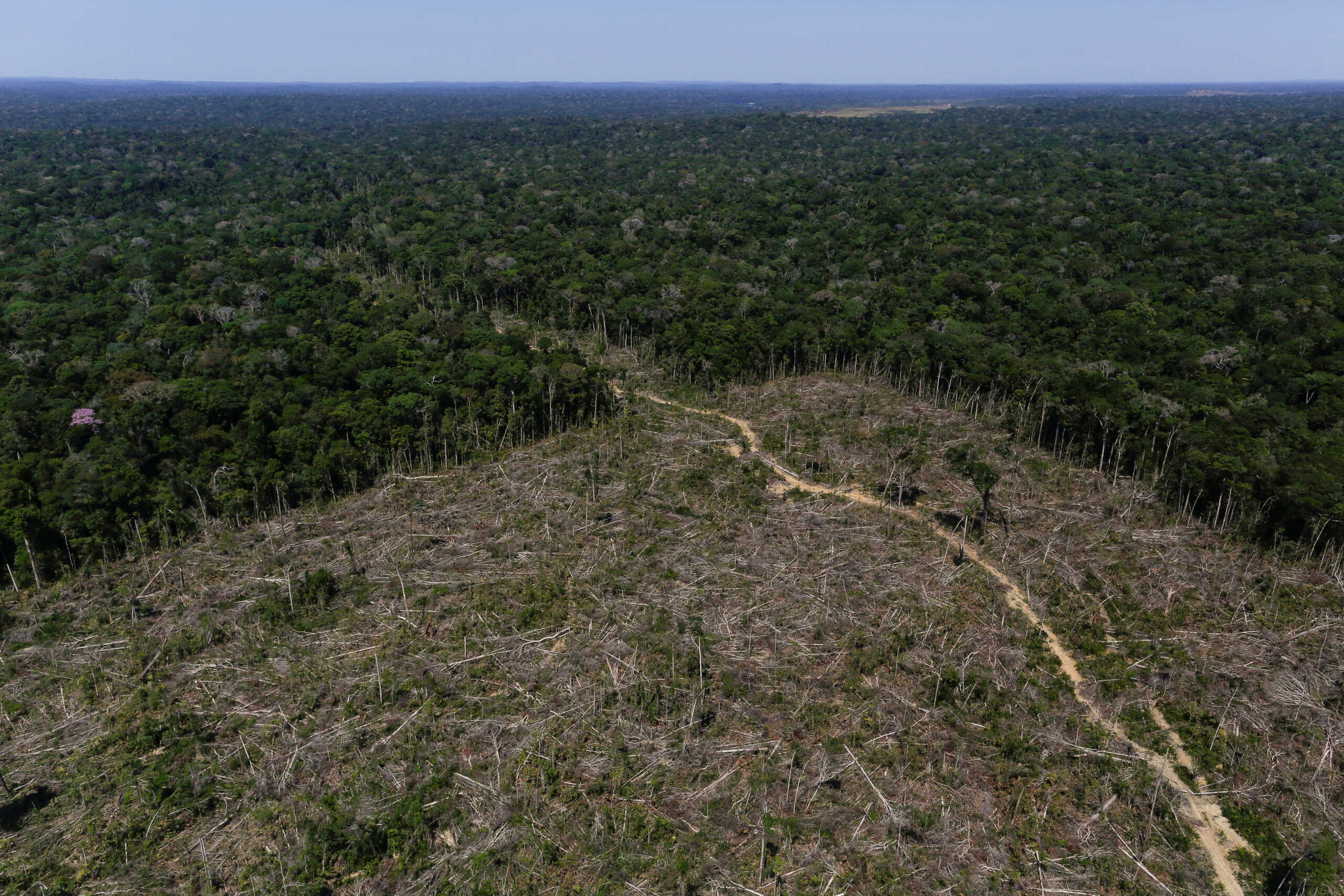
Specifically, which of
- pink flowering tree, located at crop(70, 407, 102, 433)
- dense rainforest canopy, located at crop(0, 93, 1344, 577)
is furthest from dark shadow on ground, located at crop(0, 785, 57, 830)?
pink flowering tree, located at crop(70, 407, 102, 433)

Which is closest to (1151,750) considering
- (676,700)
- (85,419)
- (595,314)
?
(676,700)

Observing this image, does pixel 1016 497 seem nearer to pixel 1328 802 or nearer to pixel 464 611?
pixel 1328 802

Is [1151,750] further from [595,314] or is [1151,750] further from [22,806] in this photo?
[595,314]

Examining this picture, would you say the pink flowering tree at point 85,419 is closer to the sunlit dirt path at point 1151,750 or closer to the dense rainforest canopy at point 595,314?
the dense rainforest canopy at point 595,314

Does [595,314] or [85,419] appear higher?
[595,314]

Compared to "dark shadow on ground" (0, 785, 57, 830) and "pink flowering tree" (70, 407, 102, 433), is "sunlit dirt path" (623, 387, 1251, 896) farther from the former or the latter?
"pink flowering tree" (70, 407, 102, 433)
